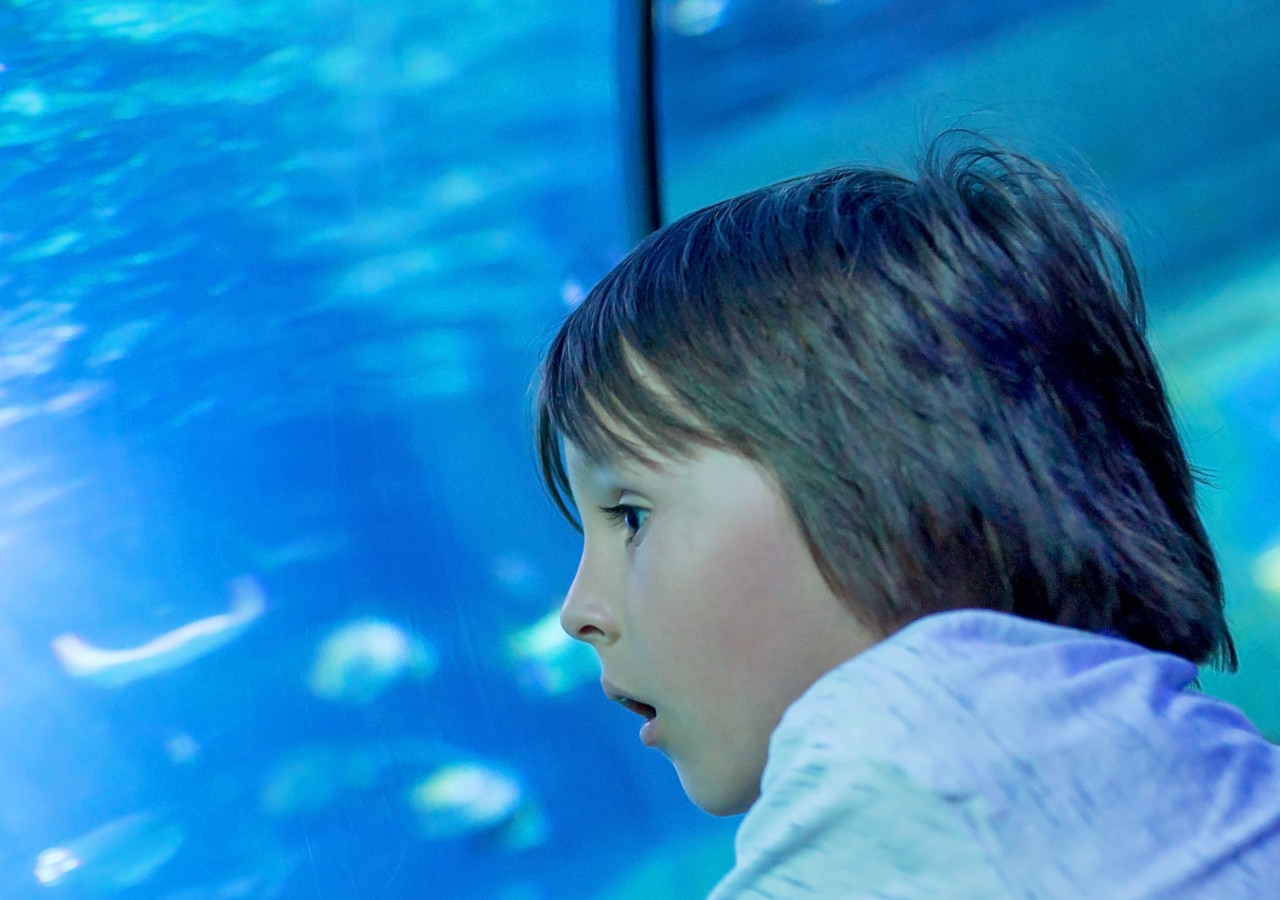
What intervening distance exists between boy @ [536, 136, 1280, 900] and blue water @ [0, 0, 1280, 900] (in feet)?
1.00

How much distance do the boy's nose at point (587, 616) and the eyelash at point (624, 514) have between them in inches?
1.2

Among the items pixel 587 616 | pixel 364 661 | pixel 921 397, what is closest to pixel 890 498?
pixel 921 397

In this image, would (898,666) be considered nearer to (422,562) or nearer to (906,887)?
(906,887)

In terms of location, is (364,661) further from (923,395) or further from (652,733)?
(923,395)

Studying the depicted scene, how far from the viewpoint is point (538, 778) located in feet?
3.04

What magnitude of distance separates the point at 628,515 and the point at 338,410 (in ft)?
1.26

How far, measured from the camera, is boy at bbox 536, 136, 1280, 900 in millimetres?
392

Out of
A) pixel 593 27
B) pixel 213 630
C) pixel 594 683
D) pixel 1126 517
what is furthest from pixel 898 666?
pixel 593 27

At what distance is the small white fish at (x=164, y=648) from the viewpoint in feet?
2.32

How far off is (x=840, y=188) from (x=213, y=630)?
49cm

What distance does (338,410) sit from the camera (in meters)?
0.86

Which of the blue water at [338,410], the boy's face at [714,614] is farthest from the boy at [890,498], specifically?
the blue water at [338,410]

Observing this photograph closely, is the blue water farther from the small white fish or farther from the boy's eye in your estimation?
the boy's eye

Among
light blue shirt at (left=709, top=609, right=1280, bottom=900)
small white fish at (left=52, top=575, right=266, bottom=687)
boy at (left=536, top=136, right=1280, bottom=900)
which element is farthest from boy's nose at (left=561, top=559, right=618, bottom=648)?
small white fish at (left=52, top=575, right=266, bottom=687)
